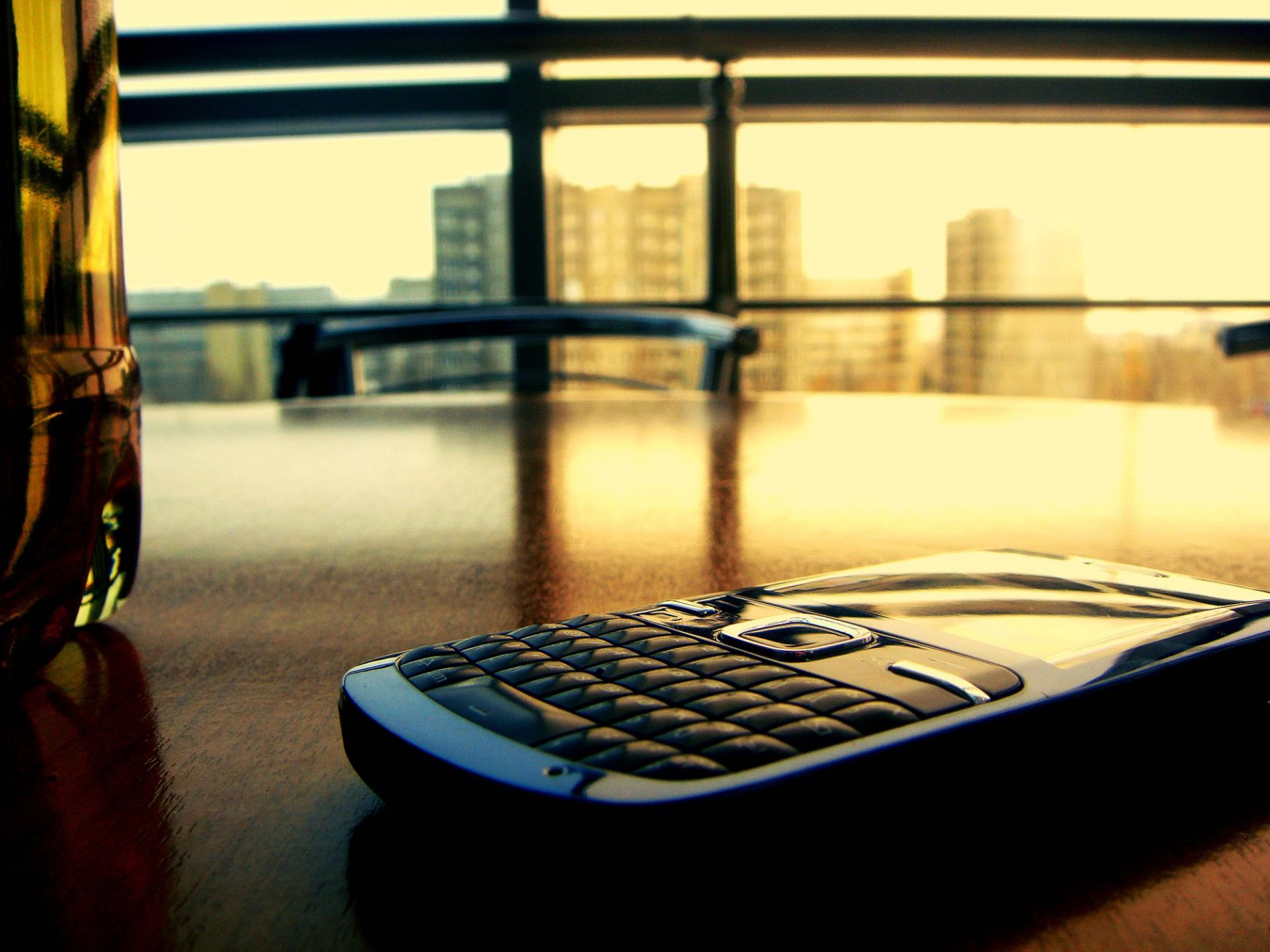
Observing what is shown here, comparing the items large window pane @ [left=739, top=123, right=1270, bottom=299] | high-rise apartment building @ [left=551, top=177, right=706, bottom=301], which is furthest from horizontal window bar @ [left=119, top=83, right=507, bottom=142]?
large window pane @ [left=739, top=123, right=1270, bottom=299]

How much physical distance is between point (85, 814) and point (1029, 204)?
2885mm

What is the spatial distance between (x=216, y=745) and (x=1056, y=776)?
9cm

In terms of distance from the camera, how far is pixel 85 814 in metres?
0.10

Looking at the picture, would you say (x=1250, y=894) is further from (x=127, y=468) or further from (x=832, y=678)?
(x=127, y=468)

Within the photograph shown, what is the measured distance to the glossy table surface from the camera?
0.08 meters

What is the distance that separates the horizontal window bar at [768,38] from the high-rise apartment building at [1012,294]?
1.32 metres

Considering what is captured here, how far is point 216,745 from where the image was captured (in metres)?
0.12

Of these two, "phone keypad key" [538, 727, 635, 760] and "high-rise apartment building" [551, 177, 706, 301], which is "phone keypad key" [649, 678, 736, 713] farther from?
"high-rise apartment building" [551, 177, 706, 301]

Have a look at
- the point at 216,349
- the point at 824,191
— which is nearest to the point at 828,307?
the point at 824,191

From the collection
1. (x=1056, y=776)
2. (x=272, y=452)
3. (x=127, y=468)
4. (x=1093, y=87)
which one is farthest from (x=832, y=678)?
(x=1093, y=87)

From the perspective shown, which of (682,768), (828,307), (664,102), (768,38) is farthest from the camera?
(664,102)

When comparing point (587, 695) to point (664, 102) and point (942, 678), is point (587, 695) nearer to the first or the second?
point (942, 678)

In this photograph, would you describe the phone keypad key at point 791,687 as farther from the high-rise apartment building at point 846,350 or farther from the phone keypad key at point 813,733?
the high-rise apartment building at point 846,350

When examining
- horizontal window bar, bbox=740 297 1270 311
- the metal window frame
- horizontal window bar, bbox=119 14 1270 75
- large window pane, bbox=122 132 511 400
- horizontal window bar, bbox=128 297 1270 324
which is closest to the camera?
horizontal window bar, bbox=119 14 1270 75
